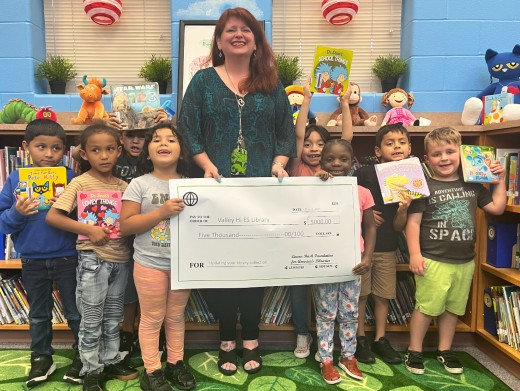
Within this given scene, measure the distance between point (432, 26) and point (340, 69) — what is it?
1.18 metres

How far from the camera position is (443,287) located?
1839mm

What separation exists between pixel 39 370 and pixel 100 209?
2.55 feet

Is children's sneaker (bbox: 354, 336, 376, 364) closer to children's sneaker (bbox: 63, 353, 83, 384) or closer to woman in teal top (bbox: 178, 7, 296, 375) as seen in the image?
woman in teal top (bbox: 178, 7, 296, 375)

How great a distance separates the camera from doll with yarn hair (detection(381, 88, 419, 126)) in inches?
98.1

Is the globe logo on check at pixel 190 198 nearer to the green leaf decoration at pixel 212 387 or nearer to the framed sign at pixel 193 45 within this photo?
the green leaf decoration at pixel 212 387

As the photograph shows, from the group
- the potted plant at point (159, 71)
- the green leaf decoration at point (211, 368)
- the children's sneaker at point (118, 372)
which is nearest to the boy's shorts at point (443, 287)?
the green leaf decoration at point (211, 368)

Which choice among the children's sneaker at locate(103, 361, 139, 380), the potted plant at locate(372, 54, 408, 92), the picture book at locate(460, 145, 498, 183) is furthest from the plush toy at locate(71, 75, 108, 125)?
the picture book at locate(460, 145, 498, 183)

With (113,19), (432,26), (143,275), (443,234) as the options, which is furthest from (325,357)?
(113,19)

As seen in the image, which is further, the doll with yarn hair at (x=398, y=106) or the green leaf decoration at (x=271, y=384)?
the doll with yarn hair at (x=398, y=106)

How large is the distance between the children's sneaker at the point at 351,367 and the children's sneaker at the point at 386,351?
22 centimetres

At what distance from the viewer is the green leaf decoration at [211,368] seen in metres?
1.81

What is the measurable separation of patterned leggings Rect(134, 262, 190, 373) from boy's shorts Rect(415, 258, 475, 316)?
110 centimetres

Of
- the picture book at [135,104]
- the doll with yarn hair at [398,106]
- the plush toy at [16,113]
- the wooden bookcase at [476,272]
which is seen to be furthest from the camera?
the doll with yarn hair at [398,106]

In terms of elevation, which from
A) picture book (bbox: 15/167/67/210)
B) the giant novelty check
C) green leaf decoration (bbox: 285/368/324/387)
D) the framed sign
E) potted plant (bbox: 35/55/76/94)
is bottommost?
green leaf decoration (bbox: 285/368/324/387)
